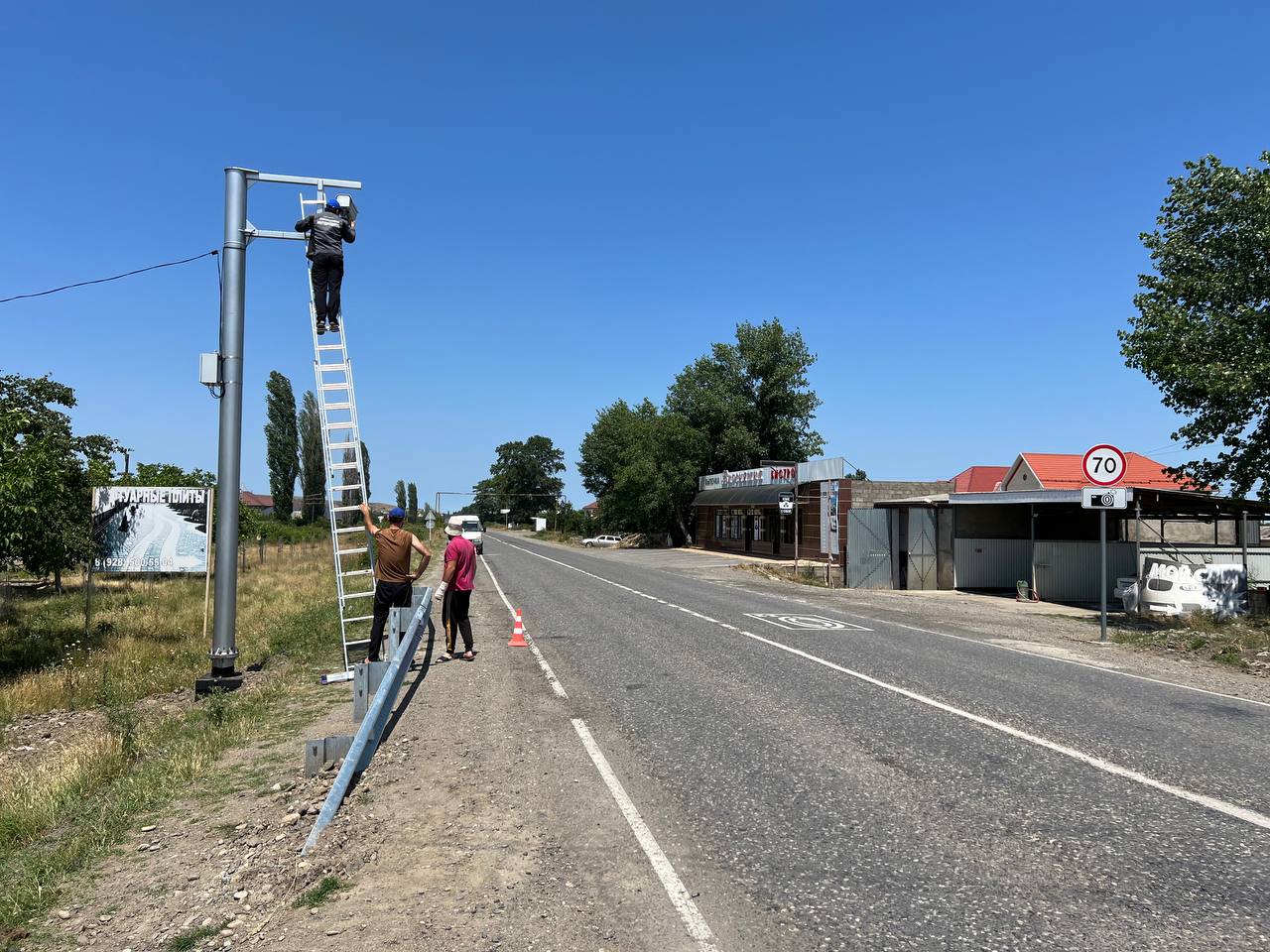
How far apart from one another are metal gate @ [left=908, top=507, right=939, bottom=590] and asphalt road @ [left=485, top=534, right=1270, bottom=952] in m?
17.0

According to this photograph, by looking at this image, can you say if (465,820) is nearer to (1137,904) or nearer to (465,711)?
(465,711)

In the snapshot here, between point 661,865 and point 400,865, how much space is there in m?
1.42

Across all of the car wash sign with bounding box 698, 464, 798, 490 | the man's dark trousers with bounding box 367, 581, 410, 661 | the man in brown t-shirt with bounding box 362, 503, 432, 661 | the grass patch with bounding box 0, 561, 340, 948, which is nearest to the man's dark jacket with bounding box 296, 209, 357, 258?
the man in brown t-shirt with bounding box 362, 503, 432, 661

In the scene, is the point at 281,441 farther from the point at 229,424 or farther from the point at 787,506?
the point at 229,424

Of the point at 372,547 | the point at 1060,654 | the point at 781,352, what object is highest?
the point at 781,352

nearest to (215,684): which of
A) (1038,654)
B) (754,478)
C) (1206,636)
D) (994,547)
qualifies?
(1038,654)

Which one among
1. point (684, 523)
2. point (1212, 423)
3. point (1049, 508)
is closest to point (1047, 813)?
point (1212, 423)

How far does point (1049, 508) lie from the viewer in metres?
26.0

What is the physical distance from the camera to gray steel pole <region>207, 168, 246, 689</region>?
9445 millimetres

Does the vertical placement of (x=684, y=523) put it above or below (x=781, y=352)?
below

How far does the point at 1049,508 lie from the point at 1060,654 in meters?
15.1

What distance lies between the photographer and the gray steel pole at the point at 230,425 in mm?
9445

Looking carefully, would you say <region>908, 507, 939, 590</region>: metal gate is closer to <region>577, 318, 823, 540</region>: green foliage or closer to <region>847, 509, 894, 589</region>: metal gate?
<region>847, 509, 894, 589</region>: metal gate

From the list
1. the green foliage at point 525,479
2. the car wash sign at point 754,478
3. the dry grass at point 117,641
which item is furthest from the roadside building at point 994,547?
the green foliage at point 525,479
